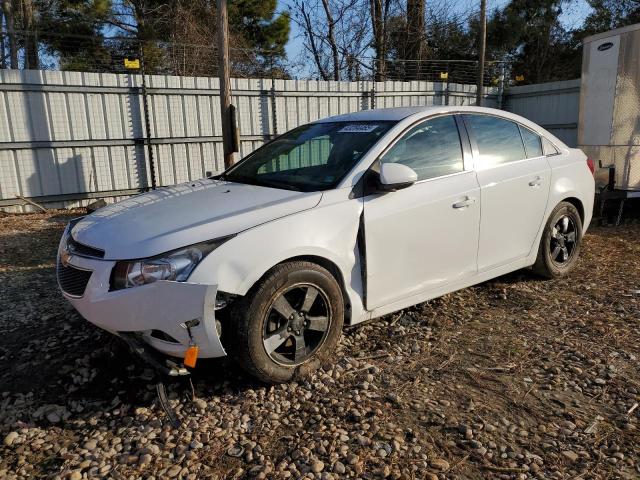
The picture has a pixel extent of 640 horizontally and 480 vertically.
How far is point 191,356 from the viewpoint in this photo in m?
2.74

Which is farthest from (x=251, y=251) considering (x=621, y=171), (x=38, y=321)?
(x=621, y=171)

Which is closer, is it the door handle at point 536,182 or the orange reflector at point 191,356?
the orange reflector at point 191,356

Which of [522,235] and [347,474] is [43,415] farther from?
[522,235]

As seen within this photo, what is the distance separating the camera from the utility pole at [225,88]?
8305 mm

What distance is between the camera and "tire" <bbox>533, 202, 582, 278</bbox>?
4672 mm

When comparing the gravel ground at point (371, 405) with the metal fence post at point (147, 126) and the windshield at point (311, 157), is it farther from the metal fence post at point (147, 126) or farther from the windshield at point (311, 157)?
the metal fence post at point (147, 126)

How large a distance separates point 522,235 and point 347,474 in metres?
2.79

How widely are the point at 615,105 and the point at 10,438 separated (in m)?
8.26

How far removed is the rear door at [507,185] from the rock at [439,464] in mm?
1947

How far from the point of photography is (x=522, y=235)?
4.38 metres

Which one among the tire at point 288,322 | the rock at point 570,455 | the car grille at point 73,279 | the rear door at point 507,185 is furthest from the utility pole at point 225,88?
the rock at point 570,455

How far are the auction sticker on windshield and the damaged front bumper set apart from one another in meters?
1.80

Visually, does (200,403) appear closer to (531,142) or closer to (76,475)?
(76,475)

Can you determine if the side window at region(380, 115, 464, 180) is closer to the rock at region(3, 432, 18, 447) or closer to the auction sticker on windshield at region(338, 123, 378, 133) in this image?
the auction sticker on windshield at region(338, 123, 378, 133)
